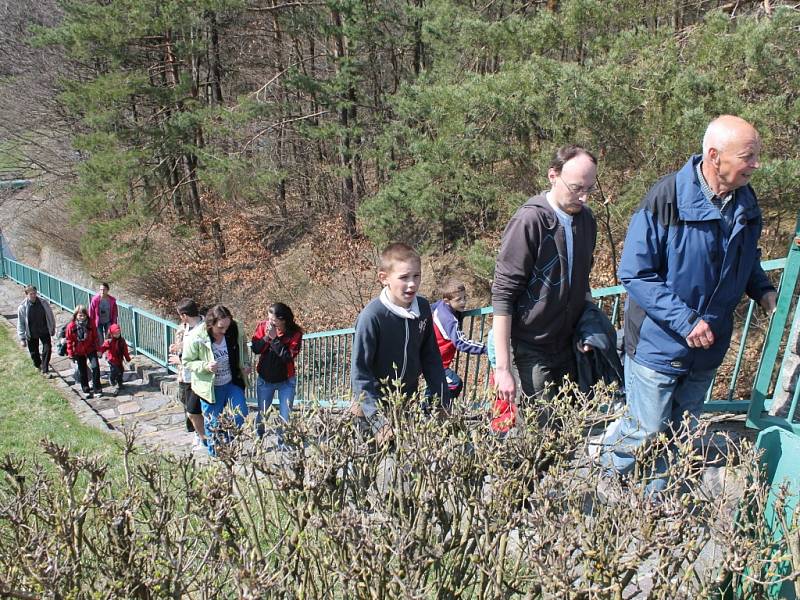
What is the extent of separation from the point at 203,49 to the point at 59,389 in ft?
38.3

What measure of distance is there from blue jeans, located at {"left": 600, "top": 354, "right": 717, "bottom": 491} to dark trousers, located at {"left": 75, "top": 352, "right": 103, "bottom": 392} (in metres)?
8.03

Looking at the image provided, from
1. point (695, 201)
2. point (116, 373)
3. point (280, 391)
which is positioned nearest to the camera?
point (695, 201)

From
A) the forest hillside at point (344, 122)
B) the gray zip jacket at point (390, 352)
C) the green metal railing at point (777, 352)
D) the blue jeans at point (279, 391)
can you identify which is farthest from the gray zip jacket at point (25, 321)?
the green metal railing at point (777, 352)

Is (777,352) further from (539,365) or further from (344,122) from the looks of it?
(344,122)

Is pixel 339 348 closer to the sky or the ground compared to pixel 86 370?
closer to the sky

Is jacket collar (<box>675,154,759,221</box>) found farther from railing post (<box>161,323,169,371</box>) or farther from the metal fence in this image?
railing post (<box>161,323,169,371</box>)

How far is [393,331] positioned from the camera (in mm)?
3539

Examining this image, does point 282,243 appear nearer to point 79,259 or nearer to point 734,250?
point 79,259

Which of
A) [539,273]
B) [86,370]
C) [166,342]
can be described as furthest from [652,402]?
[166,342]

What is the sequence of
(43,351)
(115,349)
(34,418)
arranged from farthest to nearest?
(43,351), (115,349), (34,418)

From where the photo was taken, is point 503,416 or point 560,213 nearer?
point 503,416

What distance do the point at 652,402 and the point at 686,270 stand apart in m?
0.62

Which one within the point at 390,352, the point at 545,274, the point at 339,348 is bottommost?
the point at 339,348

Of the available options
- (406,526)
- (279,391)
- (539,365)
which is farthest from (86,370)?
(406,526)
